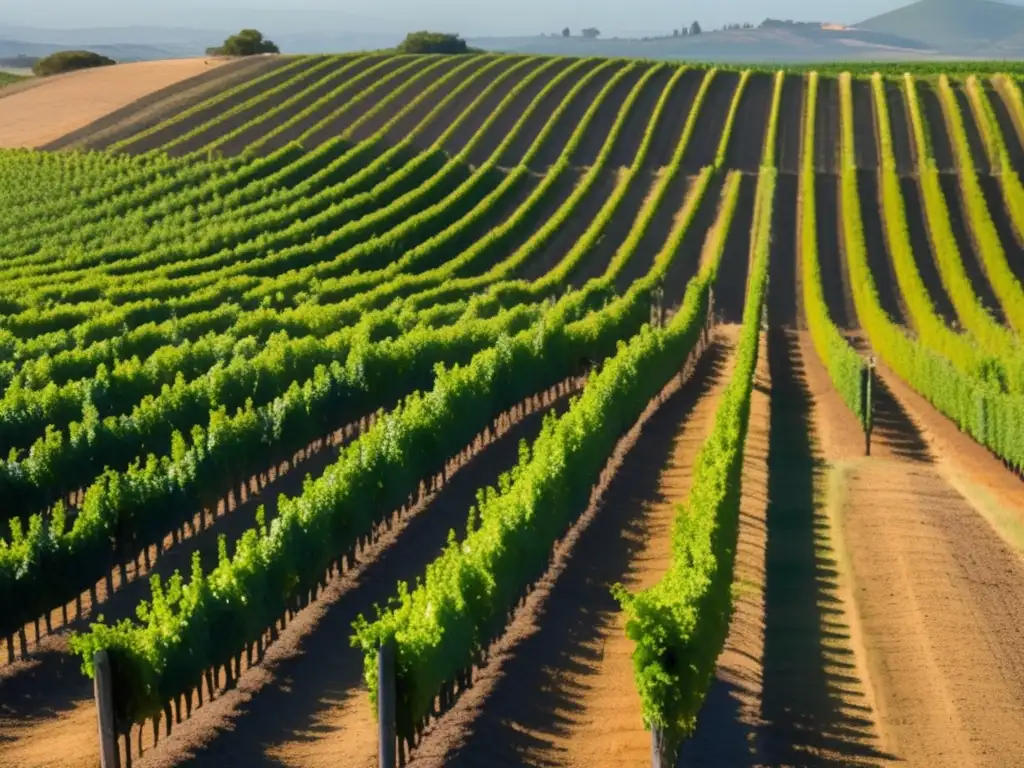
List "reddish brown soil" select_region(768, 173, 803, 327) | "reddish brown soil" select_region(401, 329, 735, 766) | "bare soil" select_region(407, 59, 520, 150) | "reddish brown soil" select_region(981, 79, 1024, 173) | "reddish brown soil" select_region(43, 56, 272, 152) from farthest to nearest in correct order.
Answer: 1. "bare soil" select_region(407, 59, 520, 150)
2. "reddish brown soil" select_region(43, 56, 272, 152)
3. "reddish brown soil" select_region(981, 79, 1024, 173)
4. "reddish brown soil" select_region(768, 173, 803, 327)
5. "reddish brown soil" select_region(401, 329, 735, 766)

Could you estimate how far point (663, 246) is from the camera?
80000mm

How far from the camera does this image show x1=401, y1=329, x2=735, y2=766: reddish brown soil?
2089 centimetres

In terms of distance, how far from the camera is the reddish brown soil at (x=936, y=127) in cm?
9112

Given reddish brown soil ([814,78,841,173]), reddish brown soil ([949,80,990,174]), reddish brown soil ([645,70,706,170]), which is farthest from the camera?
reddish brown soil ([645,70,706,170])

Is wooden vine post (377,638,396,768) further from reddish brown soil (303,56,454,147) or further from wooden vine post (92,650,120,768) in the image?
reddish brown soil (303,56,454,147)

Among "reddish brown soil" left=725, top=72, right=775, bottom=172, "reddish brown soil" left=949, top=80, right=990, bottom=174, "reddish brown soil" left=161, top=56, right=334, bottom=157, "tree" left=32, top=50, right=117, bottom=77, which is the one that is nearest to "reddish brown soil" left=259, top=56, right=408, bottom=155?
"reddish brown soil" left=161, top=56, right=334, bottom=157

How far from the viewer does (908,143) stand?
95250 mm

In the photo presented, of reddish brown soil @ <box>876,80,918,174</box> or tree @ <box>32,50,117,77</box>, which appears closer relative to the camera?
reddish brown soil @ <box>876,80,918,174</box>

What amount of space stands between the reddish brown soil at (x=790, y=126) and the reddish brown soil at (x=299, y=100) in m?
35.3

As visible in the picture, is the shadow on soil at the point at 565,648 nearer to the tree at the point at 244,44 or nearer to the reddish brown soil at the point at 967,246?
the reddish brown soil at the point at 967,246

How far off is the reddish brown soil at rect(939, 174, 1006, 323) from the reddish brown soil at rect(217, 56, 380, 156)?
45.8m

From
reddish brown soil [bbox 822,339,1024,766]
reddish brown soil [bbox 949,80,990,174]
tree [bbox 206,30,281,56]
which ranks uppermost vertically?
tree [bbox 206,30,281,56]

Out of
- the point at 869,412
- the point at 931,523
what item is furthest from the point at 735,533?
the point at 869,412

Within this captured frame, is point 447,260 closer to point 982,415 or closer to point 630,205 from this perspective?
point 630,205
